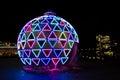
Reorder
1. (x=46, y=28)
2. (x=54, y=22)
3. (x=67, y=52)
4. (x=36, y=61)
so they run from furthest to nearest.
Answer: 1. (x=54, y=22)
2. (x=67, y=52)
3. (x=46, y=28)
4. (x=36, y=61)

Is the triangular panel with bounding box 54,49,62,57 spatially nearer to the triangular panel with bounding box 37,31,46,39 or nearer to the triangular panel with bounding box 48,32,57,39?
the triangular panel with bounding box 48,32,57,39

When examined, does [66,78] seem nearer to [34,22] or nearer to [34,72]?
[34,72]

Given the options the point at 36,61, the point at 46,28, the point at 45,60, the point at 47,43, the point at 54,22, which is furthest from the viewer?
the point at 54,22

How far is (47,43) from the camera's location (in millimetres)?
16812

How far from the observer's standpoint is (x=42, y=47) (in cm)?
1680

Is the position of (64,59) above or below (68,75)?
above

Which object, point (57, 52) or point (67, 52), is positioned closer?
point (57, 52)

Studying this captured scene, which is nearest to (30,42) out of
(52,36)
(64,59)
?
(52,36)

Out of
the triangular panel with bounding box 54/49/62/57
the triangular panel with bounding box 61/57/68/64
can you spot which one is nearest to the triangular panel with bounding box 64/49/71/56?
the triangular panel with bounding box 61/57/68/64

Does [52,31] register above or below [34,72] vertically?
above

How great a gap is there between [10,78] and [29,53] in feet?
A: 11.9

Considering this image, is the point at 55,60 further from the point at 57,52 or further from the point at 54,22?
the point at 54,22

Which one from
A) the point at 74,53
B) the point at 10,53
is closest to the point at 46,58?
the point at 74,53

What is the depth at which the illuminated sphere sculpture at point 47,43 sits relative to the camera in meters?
16.8
